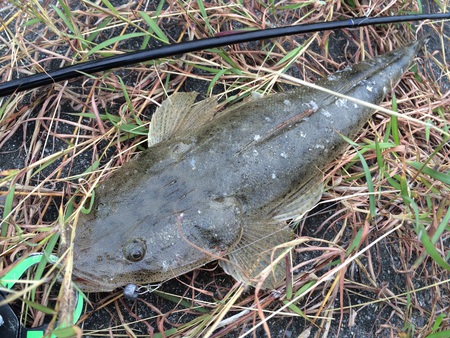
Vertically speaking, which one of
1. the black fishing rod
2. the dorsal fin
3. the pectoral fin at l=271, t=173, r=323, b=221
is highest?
the black fishing rod

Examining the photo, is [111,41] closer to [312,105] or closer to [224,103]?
[224,103]

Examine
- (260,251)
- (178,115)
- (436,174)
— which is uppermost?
(178,115)

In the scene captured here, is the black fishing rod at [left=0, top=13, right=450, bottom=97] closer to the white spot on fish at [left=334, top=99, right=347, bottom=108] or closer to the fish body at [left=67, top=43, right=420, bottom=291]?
the fish body at [left=67, top=43, right=420, bottom=291]

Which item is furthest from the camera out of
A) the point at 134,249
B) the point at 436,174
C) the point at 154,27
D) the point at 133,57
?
the point at 154,27

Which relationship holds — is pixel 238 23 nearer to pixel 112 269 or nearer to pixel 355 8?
pixel 355 8

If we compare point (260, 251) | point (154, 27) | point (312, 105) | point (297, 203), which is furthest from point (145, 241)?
point (154, 27)

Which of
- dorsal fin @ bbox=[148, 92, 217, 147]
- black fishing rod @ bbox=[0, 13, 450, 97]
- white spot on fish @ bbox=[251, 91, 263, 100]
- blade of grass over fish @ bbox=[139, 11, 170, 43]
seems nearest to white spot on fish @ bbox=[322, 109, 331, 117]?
white spot on fish @ bbox=[251, 91, 263, 100]

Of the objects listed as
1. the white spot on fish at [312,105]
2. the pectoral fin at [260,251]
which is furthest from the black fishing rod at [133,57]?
the pectoral fin at [260,251]
